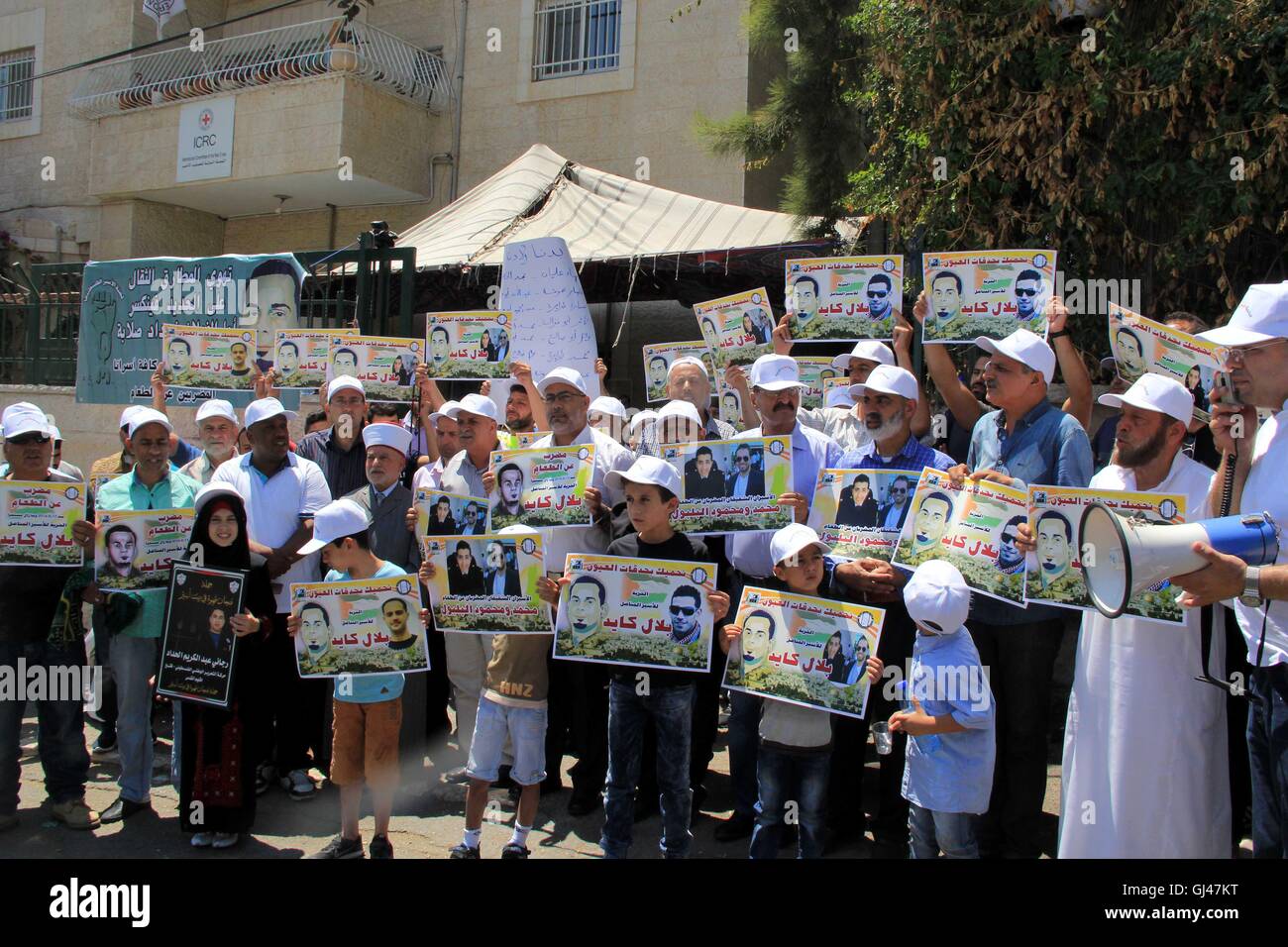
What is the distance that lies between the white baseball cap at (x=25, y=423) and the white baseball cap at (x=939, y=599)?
14.9 ft

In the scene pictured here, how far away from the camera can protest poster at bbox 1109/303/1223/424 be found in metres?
4.78

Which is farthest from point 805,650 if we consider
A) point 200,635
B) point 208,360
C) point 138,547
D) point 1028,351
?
point 208,360

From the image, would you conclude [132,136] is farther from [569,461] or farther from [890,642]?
[890,642]

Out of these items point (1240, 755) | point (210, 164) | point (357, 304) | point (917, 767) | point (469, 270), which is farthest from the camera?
point (210, 164)

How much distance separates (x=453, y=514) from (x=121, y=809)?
99.8 inches

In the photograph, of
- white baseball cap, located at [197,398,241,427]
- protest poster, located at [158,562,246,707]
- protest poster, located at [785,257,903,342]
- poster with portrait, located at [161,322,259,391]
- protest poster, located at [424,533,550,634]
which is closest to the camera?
protest poster, located at [424,533,550,634]

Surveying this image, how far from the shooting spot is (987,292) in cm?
546

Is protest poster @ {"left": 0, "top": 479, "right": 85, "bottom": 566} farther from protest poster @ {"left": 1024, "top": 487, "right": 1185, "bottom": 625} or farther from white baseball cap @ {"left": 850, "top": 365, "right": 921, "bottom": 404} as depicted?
protest poster @ {"left": 1024, "top": 487, "right": 1185, "bottom": 625}

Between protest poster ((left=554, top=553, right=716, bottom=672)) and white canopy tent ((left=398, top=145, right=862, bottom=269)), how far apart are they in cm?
628

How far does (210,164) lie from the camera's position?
18.3 m

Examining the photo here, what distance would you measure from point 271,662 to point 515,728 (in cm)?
186

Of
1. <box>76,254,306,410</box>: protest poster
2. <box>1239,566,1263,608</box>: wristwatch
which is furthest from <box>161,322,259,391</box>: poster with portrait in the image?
<box>1239,566,1263,608</box>: wristwatch

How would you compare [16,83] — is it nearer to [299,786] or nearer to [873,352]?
[299,786]
